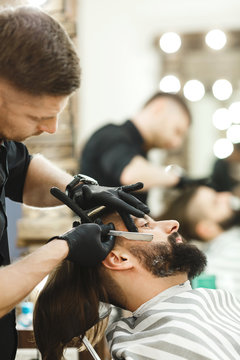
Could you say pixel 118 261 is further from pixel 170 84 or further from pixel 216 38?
pixel 216 38

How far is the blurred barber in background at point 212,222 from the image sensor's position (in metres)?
3.62

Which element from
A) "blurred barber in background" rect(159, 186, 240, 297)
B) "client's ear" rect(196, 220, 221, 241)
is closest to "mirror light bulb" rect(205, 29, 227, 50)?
"blurred barber in background" rect(159, 186, 240, 297)

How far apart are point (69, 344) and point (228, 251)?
9.10 feet

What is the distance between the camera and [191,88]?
456cm

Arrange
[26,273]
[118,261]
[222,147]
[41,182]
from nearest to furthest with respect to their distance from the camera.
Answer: [26,273]
[118,261]
[41,182]
[222,147]

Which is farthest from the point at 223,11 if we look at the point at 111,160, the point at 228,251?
the point at 111,160

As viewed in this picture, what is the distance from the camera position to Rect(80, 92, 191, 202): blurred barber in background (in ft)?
8.17

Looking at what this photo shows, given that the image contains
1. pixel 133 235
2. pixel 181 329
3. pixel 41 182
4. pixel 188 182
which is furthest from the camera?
pixel 188 182

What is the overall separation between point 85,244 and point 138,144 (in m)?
1.70

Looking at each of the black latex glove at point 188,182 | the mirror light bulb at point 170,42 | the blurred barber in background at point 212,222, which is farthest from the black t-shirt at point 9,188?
the mirror light bulb at point 170,42

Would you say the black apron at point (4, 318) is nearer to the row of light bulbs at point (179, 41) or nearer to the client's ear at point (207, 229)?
the client's ear at point (207, 229)

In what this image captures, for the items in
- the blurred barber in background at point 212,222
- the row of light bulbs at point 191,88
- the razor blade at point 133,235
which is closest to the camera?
the razor blade at point 133,235

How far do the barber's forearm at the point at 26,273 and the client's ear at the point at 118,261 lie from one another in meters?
0.34

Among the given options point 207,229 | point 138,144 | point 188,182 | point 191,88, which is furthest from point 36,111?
point 191,88
